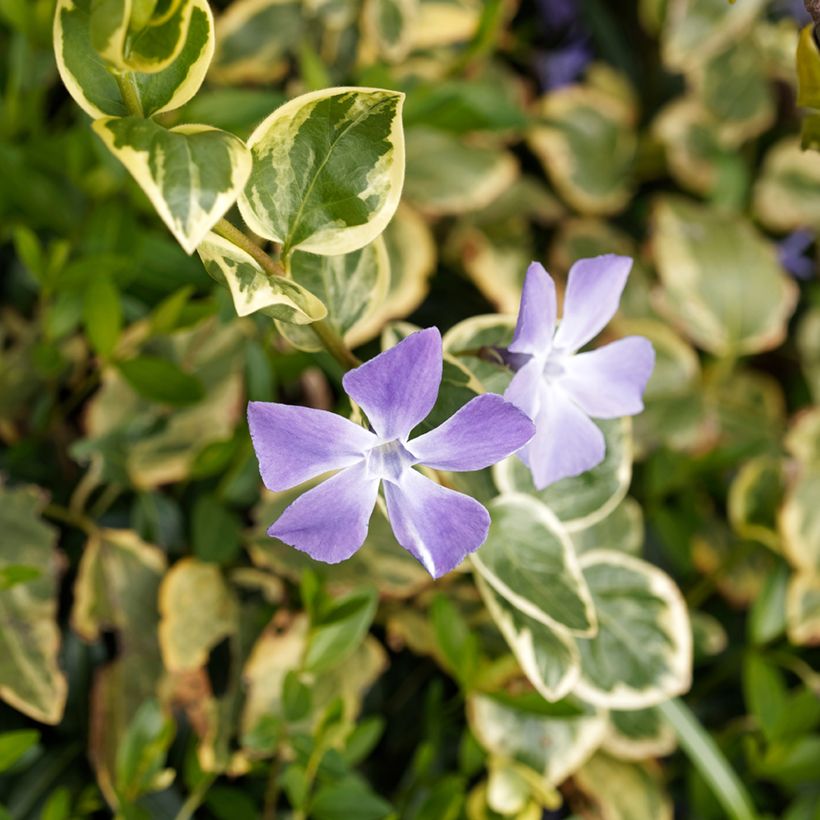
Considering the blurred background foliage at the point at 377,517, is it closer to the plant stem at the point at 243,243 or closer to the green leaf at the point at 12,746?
the green leaf at the point at 12,746

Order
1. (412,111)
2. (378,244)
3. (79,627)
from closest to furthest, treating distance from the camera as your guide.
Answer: (378,244), (79,627), (412,111)

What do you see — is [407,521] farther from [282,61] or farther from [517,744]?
[282,61]

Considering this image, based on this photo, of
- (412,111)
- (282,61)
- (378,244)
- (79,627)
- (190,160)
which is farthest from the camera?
(282,61)

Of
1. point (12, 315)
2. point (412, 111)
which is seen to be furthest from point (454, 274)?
point (12, 315)

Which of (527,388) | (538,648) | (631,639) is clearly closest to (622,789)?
(631,639)

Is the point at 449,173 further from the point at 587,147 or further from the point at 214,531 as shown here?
the point at 214,531

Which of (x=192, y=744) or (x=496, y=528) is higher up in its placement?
(x=496, y=528)

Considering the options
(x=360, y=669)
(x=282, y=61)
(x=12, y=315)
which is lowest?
(x=360, y=669)
